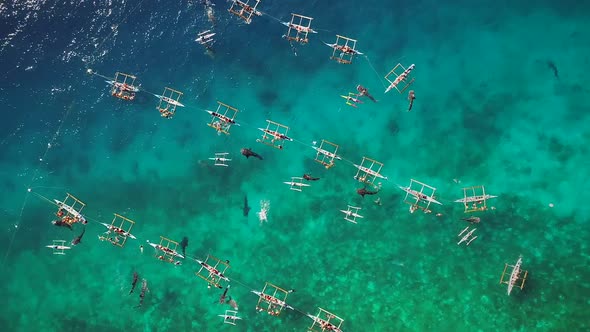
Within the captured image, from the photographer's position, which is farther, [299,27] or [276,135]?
[276,135]

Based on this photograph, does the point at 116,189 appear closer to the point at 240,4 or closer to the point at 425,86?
the point at 240,4

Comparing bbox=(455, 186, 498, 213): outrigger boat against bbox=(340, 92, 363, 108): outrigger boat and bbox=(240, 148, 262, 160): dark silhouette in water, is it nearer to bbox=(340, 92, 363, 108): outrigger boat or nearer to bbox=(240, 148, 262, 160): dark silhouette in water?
bbox=(340, 92, 363, 108): outrigger boat

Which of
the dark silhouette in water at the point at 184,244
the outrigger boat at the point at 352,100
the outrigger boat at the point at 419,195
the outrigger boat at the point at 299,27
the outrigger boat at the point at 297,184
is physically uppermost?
the outrigger boat at the point at 299,27

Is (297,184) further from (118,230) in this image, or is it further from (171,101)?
(118,230)

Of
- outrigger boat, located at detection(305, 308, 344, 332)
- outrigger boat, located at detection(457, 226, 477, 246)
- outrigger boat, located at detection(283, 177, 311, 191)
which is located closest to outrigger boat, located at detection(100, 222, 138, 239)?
outrigger boat, located at detection(283, 177, 311, 191)

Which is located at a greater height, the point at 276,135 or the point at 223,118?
the point at 276,135

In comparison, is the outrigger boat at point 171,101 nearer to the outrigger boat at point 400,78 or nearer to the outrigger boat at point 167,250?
the outrigger boat at point 167,250

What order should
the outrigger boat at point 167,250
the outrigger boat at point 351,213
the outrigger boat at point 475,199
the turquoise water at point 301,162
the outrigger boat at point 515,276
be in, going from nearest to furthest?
the outrigger boat at point 515,276 → the outrigger boat at point 475,199 → the turquoise water at point 301,162 → the outrigger boat at point 351,213 → the outrigger boat at point 167,250

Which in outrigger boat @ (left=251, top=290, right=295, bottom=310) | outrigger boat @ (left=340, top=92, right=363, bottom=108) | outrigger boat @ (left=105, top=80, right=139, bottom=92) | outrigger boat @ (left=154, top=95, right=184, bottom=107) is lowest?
outrigger boat @ (left=251, top=290, right=295, bottom=310)

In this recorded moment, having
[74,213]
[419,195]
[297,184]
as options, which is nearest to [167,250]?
[74,213]

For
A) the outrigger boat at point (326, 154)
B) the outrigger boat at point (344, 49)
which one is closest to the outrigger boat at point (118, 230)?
the outrigger boat at point (326, 154)
